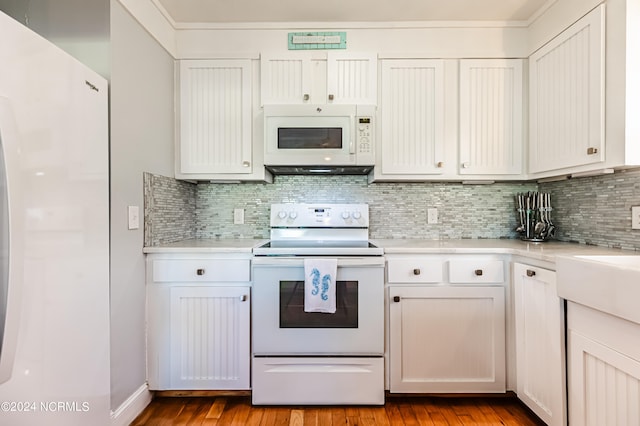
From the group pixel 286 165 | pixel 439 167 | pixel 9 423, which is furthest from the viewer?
pixel 439 167

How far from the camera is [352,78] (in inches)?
83.3

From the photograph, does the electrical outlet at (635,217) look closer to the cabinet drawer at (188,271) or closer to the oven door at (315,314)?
the oven door at (315,314)

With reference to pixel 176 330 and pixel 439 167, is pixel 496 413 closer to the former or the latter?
pixel 439 167

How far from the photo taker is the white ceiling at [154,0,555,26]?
1.92m

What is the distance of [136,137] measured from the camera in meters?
1.71

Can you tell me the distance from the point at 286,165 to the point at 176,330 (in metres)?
1.15

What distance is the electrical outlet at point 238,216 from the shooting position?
241 centimetres

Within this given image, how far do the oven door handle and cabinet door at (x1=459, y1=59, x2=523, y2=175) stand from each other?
0.92 metres

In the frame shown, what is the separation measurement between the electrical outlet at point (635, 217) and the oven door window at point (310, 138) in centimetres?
157

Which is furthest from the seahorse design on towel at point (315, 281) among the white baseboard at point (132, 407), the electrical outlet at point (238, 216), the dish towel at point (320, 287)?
the white baseboard at point (132, 407)

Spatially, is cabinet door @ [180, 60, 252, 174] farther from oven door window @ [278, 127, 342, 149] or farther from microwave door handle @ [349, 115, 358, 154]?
microwave door handle @ [349, 115, 358, 154]

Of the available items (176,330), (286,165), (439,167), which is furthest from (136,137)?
(439,167)

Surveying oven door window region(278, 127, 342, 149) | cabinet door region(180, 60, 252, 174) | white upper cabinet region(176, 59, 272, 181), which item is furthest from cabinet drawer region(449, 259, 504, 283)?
cabinet door region(180, 60, 252, 174)

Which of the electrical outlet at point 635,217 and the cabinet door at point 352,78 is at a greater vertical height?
the cabinet door at point 352,78
